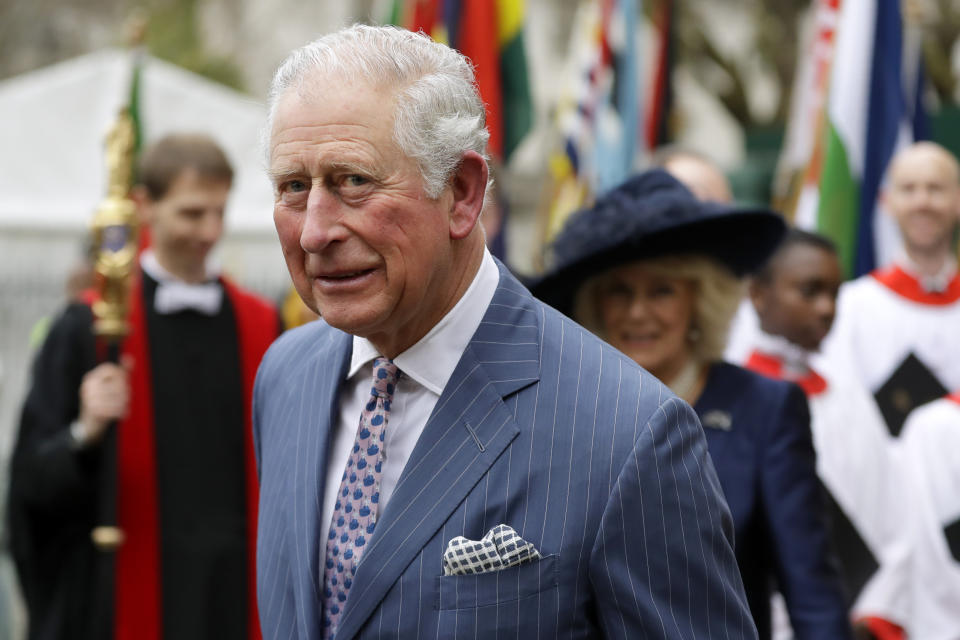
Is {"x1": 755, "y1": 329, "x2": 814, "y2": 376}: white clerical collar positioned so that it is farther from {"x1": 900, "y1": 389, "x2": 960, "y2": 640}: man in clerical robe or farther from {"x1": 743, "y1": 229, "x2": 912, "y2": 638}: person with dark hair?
{"x1": 900, "y1": 389, "x2": 960, "y2": 640}: man in clerical robe

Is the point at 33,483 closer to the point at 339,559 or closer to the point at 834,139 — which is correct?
the point at 339,559

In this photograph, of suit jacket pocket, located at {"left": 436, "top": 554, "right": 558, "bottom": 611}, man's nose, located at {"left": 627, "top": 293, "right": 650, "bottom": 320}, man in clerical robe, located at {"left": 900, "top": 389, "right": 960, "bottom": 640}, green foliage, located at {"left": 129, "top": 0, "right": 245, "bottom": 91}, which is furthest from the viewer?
green foliage, located at {"left": 129, "top": 0, "right": 245, "bottom": 91}

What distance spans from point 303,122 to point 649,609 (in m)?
0.96

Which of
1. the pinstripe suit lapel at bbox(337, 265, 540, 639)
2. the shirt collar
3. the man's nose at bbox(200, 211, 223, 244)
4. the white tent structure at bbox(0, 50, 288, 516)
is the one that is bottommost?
the pinstripe suit lapel at bbox(337, 265, 540, 639)

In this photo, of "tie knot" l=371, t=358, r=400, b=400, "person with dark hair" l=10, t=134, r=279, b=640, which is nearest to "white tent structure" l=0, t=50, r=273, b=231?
"person with dark hair" l=10, t=134, r=279, b=640

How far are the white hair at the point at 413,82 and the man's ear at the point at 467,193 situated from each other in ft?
0.08

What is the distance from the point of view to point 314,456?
2.56m

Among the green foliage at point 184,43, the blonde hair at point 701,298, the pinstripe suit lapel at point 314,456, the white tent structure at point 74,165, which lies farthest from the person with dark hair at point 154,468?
the green foliage at point 184,43

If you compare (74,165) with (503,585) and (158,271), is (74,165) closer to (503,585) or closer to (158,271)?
(158,271)

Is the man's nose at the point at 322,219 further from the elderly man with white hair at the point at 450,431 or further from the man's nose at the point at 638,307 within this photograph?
the man's nose at the point at 638,307

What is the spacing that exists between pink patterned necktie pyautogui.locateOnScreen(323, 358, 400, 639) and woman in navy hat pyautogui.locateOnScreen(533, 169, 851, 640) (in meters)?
1.43

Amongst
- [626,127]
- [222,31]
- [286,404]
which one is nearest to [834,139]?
[626,127]

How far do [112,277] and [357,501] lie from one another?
9.02 feet

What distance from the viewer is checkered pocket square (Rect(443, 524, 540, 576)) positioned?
2207mm
